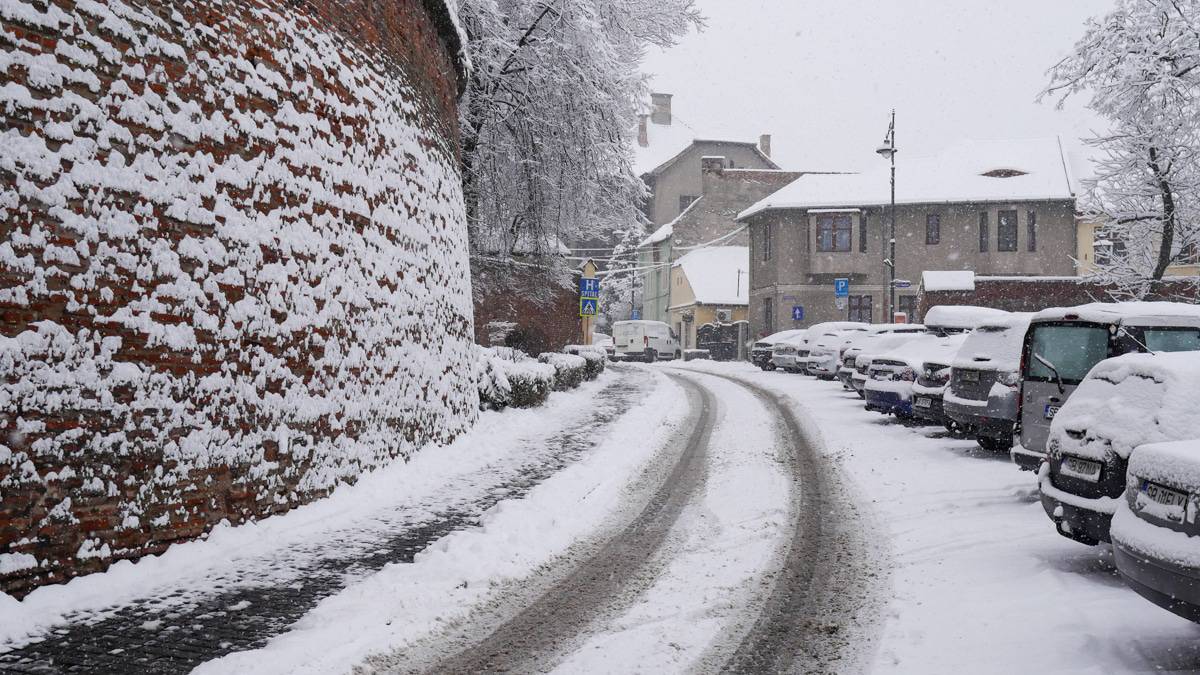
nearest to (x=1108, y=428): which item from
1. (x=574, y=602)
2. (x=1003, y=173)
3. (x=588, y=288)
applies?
(x=574, y=602)

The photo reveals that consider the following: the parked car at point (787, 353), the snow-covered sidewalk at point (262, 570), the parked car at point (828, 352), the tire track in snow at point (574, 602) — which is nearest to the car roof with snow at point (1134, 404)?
the tire track in snow at point (574, 602)

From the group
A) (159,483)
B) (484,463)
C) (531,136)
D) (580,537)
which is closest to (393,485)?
(484,463)

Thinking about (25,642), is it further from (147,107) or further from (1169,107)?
(1169,107)

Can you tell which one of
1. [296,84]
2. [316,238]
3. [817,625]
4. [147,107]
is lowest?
[817,625]

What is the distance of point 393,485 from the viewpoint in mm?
8406

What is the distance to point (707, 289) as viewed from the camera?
51688 millimetres

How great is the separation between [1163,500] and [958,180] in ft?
138

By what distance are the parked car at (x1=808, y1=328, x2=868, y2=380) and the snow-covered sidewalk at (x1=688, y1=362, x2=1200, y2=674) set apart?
541 inches

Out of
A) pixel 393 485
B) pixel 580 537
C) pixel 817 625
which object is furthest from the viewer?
pixel 393 485

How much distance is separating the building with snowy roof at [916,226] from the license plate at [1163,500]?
36.1m

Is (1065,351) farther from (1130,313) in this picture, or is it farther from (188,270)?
(188,270)

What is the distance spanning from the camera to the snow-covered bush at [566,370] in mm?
17922

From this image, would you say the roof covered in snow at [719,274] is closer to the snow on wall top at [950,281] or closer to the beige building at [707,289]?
the beige building at [707,289]

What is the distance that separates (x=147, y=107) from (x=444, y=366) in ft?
17.5
